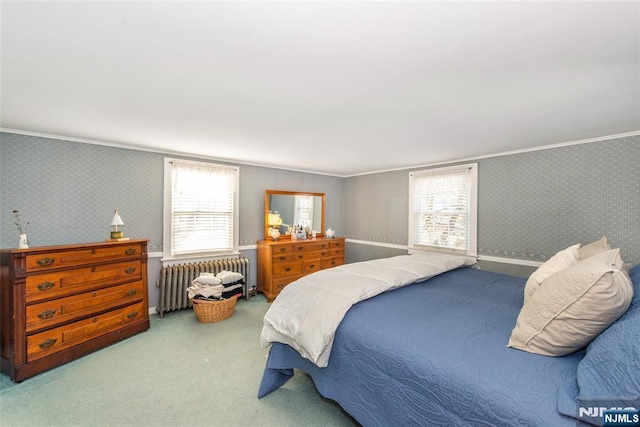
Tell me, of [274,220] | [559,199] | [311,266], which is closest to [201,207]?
[274,220]

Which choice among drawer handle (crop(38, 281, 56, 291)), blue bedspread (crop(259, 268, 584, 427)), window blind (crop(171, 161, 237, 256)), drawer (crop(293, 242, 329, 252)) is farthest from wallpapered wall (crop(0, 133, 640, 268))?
drawer (crop(293, 242, 329, 252))

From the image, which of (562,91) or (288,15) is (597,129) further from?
(288,15)

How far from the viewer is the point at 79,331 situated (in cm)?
250

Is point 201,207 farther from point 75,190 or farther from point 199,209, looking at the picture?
point 75,190

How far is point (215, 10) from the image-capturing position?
1.10 m

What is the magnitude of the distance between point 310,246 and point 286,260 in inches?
21.6

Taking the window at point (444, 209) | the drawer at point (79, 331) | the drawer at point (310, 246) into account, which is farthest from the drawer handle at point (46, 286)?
the window at point (444, 209)

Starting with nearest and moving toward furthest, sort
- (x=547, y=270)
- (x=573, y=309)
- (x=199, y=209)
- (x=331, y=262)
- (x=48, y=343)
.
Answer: (x=573, y=309)
(x=547, y=270)
(x=48, y=343)
(x=199, y=209)
(x=331, y=262)

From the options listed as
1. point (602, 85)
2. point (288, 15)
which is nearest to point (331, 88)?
point (288, 15)

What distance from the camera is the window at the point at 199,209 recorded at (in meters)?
3.71

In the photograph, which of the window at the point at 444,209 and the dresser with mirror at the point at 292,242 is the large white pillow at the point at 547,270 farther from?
the dresser with mirror at the point at 292,242

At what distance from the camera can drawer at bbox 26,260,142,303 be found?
7.43ft

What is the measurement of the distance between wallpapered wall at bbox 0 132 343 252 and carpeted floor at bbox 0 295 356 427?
146 centimetres

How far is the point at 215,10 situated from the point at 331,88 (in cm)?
86
